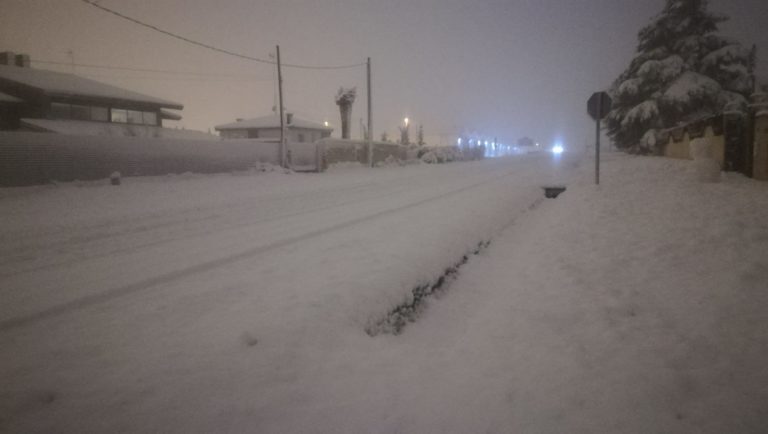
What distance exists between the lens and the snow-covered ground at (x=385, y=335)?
2594mm

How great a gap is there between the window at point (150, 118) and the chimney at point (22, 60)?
10.7m

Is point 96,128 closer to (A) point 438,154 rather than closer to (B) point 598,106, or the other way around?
(B) point 598,106

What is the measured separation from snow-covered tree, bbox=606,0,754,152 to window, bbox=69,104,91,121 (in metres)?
39.8

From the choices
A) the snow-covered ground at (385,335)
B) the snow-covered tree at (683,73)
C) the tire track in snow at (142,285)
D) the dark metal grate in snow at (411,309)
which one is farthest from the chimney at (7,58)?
the snow-covered tree at (683,73)

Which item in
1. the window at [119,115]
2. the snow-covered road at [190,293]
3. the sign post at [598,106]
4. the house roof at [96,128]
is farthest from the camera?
the window at [119,115]

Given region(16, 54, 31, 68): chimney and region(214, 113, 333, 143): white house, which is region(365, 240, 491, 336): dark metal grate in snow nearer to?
region(16, 54, 31, 68): chimney

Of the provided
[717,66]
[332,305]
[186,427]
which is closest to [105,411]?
[186,427]

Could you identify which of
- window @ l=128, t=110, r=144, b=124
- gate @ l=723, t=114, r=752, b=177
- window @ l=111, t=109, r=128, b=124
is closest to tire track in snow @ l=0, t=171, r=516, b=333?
gate @ l=723, t=114, r=752, b=177

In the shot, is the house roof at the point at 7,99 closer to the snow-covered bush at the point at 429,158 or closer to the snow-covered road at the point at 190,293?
the snow-covered road at the point at 190,293

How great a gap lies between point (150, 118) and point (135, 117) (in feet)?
4.15

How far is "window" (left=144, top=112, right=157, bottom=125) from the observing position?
105ft

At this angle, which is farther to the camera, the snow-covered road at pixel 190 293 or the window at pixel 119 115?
the window at pixel 119 115

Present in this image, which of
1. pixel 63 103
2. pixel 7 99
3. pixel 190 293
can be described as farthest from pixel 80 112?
pixel 190 293

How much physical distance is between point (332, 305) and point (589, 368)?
7.75 feet
